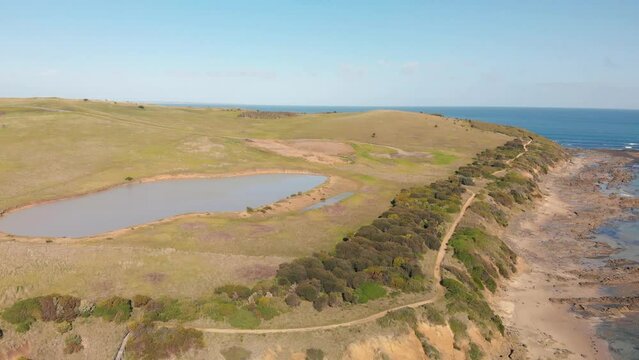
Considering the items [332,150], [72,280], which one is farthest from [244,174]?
[72,280]

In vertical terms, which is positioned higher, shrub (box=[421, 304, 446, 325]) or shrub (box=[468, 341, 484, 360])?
shrub (box=[421, 304, 446, 325])

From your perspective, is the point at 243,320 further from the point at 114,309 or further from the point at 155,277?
the point at 155,277

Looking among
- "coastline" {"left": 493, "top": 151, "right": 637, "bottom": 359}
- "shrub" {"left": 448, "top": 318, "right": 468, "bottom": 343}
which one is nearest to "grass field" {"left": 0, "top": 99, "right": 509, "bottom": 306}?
"shrub" {"left": 448, "top": 318, "right": 468, "bottom": 343}

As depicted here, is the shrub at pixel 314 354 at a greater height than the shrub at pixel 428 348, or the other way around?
the shrub at pixel 314 354

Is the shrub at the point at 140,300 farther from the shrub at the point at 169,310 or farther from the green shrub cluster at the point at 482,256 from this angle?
the green shrub cluster at the point at 482,256

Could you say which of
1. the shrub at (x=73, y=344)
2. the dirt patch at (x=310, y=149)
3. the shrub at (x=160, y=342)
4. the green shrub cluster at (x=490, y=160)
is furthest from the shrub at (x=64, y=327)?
the green shrub cluster at (x=490, y=160)

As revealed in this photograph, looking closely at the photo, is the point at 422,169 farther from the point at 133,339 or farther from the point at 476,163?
the point at 133,339

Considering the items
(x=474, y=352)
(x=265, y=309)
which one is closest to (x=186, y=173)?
(x=265, y=309)

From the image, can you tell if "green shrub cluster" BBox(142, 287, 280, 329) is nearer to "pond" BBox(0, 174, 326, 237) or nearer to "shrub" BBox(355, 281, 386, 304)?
"shrub" BBox(355, 281, 386, 304)
